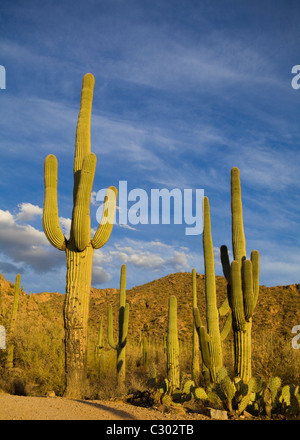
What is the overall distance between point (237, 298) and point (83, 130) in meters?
6.63

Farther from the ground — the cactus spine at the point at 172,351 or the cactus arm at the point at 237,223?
the cactus arm at the point at 237,223

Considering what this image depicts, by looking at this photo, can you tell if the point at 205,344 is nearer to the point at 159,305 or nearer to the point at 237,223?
the point at 237,223

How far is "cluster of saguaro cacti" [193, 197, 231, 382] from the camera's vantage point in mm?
11297

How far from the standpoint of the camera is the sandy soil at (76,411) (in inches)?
312

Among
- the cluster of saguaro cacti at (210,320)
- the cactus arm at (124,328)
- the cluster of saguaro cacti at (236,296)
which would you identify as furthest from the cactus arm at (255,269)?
the cactus arm at (124,328)

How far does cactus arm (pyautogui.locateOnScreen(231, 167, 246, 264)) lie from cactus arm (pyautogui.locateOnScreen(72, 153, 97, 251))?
3928 millimetres

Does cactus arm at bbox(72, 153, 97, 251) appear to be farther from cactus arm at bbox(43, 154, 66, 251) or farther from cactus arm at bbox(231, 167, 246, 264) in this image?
cactus arm at bbox(231, 167, 246, 264)

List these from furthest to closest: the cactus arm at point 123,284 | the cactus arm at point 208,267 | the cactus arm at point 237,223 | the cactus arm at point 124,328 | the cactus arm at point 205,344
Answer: the cactus arm at point 123,284 < the cactus arm at point 124,328 < the cactus arm at point 208,267 < the cactus arm at point 237,223 < the cactus arm at point 205,344

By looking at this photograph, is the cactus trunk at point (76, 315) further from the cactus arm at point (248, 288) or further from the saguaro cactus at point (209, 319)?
the cactus arm at point (248, 288)

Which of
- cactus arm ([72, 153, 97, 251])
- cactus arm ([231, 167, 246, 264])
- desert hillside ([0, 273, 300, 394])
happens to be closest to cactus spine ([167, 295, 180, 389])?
desert hillside ([0, 273, 300, 394])

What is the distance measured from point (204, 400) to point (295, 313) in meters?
30.7

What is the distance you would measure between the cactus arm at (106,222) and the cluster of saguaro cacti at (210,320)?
2.89 m

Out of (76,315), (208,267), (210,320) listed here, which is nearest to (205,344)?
(210,320)
